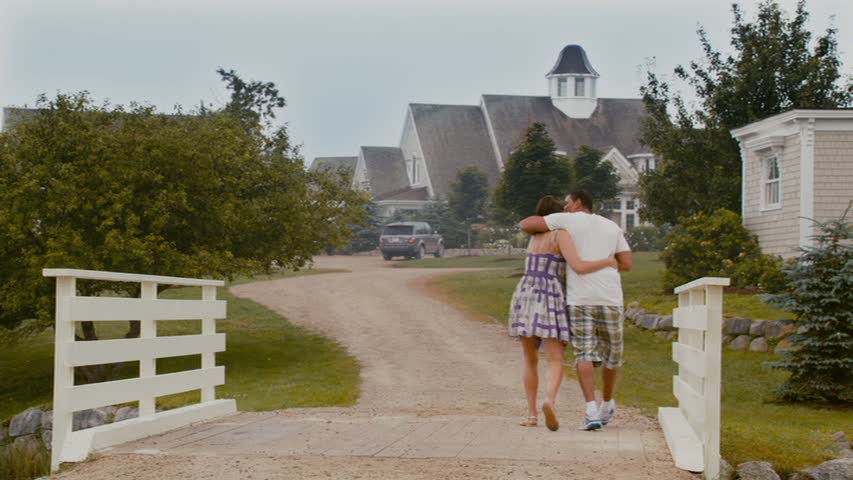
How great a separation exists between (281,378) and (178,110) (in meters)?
6.66

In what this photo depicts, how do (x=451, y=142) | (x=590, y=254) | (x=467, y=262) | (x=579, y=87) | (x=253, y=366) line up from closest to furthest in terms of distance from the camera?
1. (x=590, y=254)
2. (x=253, y=366)
3. (x=467, y=262)
4. (x=451, y=142)
5. (x=579, y=87)

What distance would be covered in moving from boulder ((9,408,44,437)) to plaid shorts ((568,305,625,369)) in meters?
12.0

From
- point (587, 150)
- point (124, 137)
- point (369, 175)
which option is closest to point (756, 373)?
point (124, 137)

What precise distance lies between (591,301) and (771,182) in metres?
20.6

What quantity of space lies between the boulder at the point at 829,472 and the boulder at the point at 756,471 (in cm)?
56

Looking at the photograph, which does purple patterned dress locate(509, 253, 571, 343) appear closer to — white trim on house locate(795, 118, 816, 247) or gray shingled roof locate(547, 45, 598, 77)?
white trim on house locate(795, 118, 816, 247)

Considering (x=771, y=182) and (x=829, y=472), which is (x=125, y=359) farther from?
(x=771, y=182)

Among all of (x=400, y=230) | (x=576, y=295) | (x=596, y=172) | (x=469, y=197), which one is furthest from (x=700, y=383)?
(x=469, y=197)

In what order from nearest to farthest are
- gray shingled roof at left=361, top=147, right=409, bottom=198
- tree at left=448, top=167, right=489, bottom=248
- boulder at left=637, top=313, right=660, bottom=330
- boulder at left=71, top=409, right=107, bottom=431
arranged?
boulder at left=71, top=409, right=107, bottom=431, boulder at left=637, top=313, right=660, bottom=330, tree at left=448, top=167, right=489, bottom=248, gray shingled roof at left=361, top=147, right=409, bottom=198

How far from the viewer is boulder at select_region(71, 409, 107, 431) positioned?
17.0 meters

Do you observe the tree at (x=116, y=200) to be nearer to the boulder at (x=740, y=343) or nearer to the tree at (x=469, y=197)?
the boulder at (x=740, y=343)

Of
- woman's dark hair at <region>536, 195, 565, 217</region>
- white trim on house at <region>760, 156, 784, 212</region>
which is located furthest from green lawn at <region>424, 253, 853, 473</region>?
white trim on house at <region>760, 156, 784, 212</region>

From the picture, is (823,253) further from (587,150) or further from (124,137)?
(587,150)

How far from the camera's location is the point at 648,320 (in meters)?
25.1
